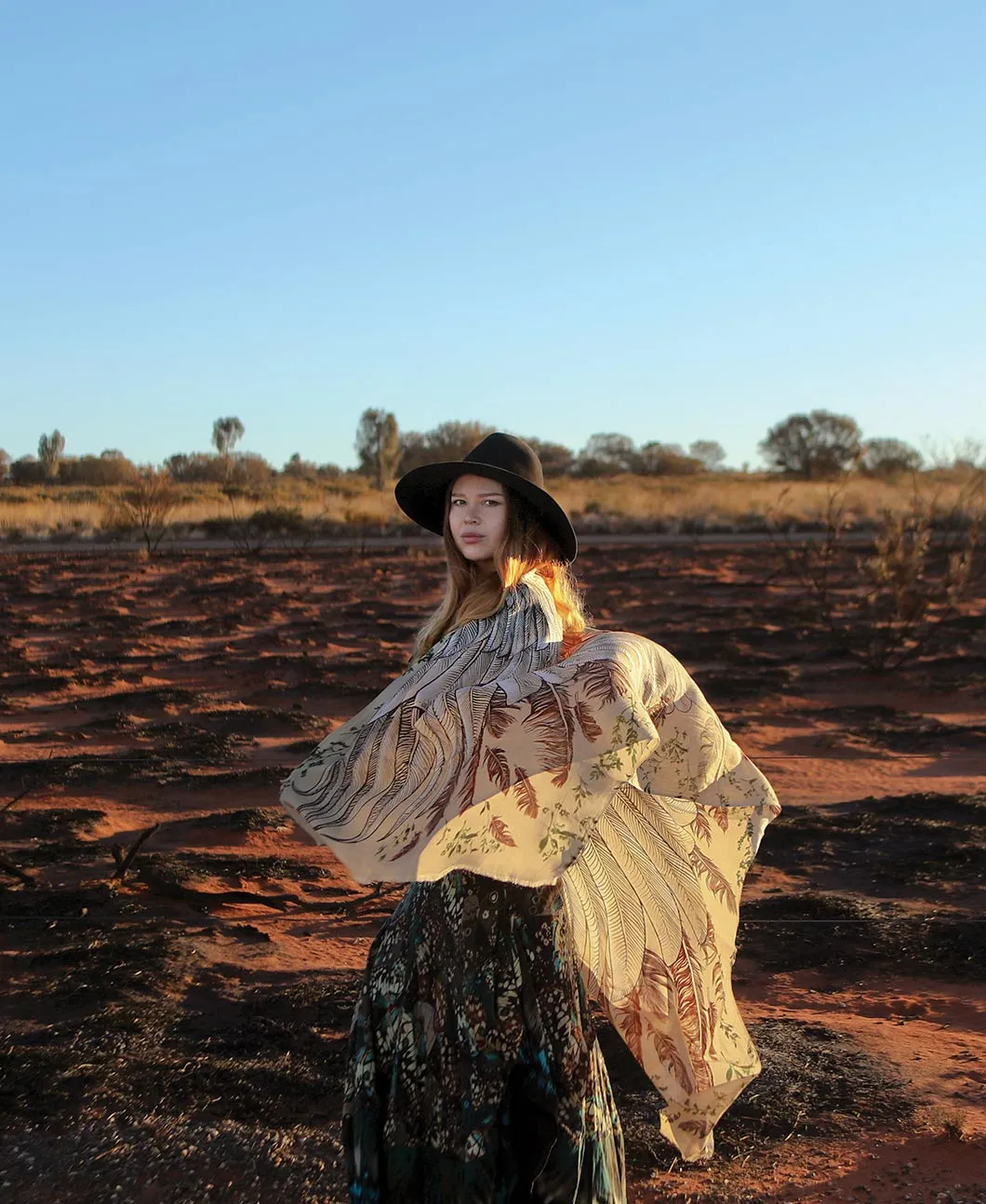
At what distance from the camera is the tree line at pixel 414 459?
2036 inches

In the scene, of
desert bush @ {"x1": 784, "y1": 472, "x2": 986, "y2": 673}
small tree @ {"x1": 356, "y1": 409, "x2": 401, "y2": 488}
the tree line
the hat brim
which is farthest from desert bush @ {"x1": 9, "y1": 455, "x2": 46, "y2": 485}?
the hat brim

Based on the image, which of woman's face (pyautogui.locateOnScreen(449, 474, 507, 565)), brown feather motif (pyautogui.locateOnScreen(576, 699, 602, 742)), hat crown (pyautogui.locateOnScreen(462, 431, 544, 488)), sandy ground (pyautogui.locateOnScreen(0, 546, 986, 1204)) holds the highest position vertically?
hat crown (pyautogui.locateOnScreen(462, 431, 544, 488))

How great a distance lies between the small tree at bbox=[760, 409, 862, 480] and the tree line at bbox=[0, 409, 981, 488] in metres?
0.04

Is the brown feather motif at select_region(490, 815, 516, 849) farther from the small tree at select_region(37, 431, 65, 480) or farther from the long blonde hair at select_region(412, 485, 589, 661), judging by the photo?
the small tree at select_region(37, 431, 65, 480)

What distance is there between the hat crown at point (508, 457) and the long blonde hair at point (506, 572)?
51 mm

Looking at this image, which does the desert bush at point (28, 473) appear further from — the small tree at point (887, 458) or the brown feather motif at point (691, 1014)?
the brown feather motif at point (691, 1014)

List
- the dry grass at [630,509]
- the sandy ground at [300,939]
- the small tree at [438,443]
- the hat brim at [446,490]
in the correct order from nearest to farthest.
Result: the hat brim at [446,490]
the sandy ground at [300,939]
the dry grass at [630,509]
the small tree at [438,443]

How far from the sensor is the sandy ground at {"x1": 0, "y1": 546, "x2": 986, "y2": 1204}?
10.9 feet

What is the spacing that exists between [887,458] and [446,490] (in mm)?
A: 52148

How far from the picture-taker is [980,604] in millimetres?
18094

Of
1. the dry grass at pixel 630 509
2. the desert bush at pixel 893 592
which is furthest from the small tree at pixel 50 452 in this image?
the desert bush at pixel 893 592

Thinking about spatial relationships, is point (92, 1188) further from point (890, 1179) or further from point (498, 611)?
point (890, 1179)

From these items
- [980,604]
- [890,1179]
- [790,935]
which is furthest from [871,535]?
[890,1179]

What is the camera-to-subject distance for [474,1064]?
2365 millimetres
